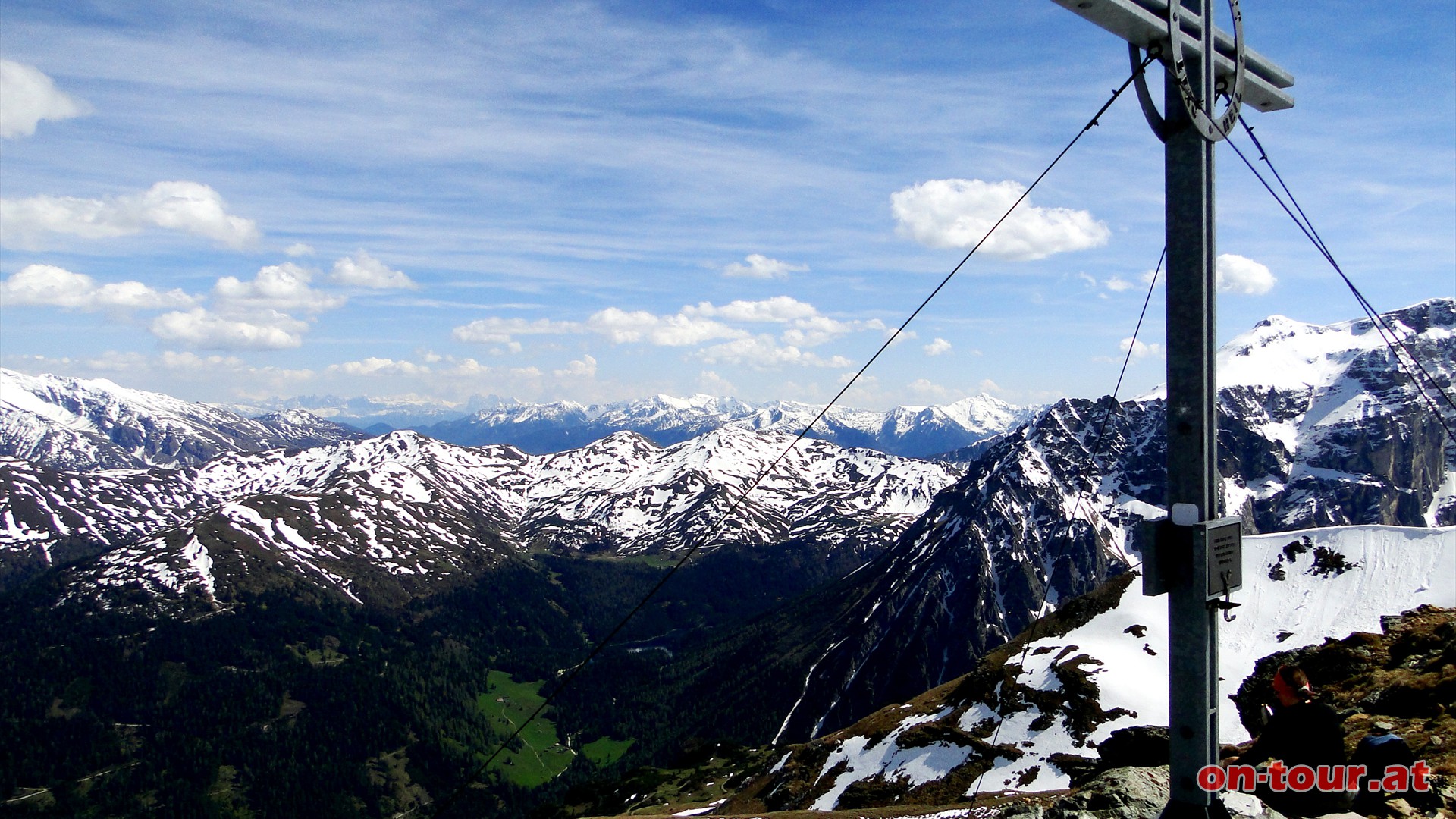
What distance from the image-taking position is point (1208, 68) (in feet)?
33.0

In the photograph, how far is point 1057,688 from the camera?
63.7 meters

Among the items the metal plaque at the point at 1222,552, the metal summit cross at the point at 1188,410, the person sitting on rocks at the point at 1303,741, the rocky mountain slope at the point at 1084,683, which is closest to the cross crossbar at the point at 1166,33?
the metal summit cross at the point at 1188,410

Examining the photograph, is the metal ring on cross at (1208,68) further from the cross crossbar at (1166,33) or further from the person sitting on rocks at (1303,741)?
the person sitting on rocks at (1303,741)

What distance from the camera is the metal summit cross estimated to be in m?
9.43

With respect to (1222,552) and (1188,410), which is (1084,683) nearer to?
(1222,552)

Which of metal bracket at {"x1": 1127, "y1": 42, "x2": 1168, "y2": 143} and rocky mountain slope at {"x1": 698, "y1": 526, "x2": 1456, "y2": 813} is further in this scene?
rocky mountain slope at {"x1": 698, "y1": 526, "x2": 1456, "y2": 813}

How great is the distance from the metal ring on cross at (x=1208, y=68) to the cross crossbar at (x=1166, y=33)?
0.10 meters

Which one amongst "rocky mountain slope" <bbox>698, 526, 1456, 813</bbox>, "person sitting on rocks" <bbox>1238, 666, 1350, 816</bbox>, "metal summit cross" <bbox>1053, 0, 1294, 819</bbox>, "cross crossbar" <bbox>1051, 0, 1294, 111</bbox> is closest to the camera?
"cross crossbar" <bbox>1051, 0, 1294, 111</bbox>

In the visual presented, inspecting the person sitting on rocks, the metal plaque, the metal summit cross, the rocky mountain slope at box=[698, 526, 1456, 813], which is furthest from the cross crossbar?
the rocky mountain slope at box=[698, 526, 1456, 813]

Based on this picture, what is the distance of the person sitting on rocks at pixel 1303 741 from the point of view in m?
13.8

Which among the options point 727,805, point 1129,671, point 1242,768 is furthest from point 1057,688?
point 1242,768

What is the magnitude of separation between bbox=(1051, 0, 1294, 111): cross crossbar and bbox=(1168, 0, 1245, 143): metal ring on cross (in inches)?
3.9

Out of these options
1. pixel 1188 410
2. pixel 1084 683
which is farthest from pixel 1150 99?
pixel 1084 683

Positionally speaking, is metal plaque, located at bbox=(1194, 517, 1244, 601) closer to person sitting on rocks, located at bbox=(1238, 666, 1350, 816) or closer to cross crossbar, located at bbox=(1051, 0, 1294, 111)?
person sitting on rocks, located at bbox=(1238, 666, 1350, 816)
